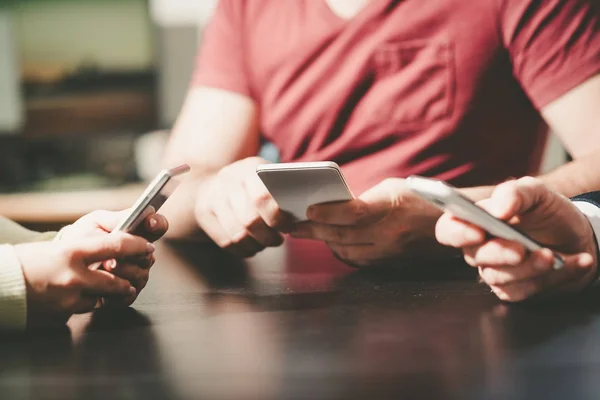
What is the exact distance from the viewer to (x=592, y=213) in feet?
2.14

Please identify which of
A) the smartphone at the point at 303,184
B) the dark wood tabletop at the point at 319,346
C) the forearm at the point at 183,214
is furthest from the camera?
the forearm at the point at 183,214

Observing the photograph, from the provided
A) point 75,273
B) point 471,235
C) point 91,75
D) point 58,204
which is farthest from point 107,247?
point 91,75

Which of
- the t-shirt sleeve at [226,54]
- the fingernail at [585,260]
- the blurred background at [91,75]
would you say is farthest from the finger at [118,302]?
the blurred background at [91,75]

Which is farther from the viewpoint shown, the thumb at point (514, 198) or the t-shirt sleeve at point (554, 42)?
the t-shirt sleeve at point (554, 42)

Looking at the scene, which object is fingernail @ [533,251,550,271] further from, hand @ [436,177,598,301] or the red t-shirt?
the red t-shirt

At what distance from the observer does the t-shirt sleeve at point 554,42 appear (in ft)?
3.51

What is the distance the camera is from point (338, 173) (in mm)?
641

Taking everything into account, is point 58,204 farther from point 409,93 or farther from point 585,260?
point 585,260

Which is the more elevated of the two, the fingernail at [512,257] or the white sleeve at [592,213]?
the fingernail at [512,257]

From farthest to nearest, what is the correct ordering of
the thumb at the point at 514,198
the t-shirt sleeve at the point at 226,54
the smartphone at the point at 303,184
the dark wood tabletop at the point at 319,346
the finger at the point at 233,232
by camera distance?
the t-shirt sleeve at the point at 226,54 < the finger at the point at 233,232 < the smartphone at the point at 303,184 < the thumb at the point at 514,198 < the dark wood tabletop at the point at 319,346

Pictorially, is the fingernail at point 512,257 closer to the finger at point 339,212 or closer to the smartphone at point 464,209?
the smartphone at point 464,209

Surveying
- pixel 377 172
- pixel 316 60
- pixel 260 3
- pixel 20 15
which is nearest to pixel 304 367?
pixel 377 172

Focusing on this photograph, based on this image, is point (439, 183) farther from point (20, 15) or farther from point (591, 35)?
point (20, 15)

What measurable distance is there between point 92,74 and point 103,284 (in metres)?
2.91
